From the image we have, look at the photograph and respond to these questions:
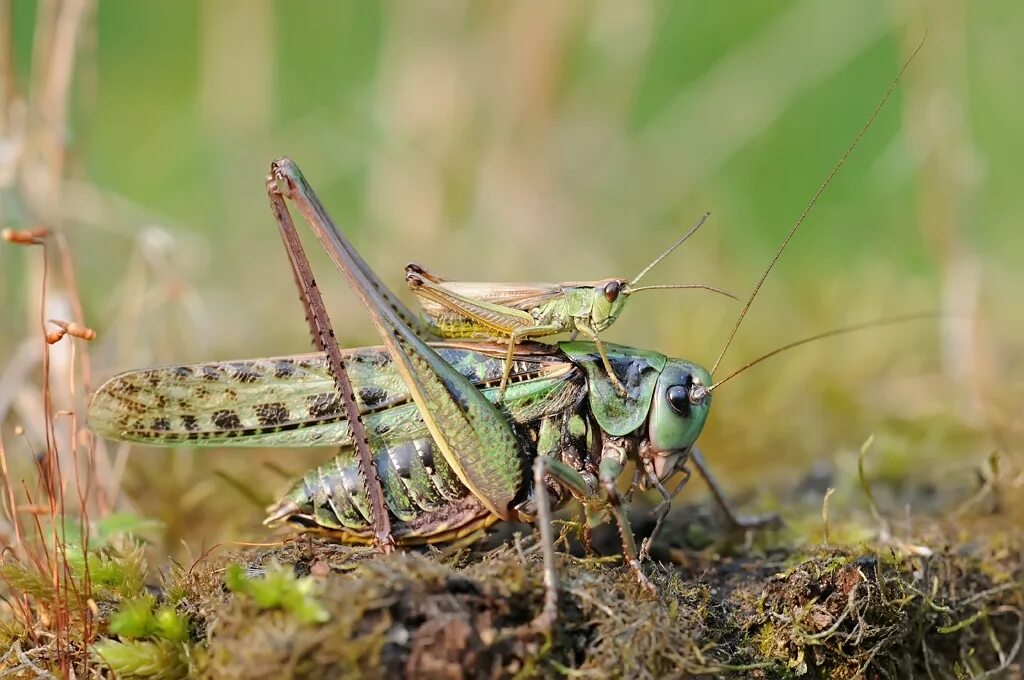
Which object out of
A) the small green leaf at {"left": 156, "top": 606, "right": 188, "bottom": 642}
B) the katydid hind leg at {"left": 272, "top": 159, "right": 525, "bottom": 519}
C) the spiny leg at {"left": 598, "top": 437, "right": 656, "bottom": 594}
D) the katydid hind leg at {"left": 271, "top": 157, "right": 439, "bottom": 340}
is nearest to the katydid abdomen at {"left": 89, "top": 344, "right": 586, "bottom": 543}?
the katydid hind leg at {"left": 272, "top": 159, "right": 525, "bottom": 519}

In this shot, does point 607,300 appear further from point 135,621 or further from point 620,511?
point 135,621

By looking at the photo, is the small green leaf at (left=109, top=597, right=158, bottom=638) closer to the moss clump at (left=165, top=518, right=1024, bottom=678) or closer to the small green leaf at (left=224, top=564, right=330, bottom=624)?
the moss clump at (left=165, top=518, right=1024, bottom=678)

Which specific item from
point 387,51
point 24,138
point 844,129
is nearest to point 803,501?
point 24,138

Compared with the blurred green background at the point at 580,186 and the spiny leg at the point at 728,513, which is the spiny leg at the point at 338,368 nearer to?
the blurred green background at the point at 580,186

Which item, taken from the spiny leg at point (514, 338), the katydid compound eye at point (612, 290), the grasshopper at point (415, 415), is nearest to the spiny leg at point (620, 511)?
the grasshopper at point (415, 415)

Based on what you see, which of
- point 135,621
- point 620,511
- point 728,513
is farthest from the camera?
point 728,513

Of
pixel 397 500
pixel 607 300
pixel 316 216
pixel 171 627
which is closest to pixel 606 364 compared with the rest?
pixel 607 300

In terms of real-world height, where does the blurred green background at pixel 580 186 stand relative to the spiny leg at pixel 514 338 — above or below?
above
